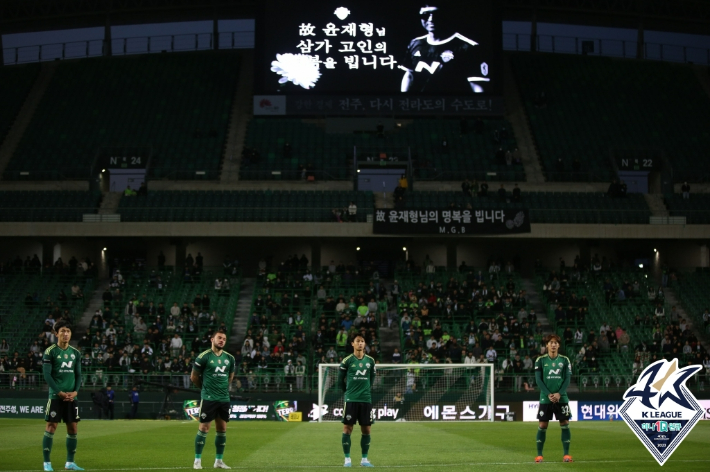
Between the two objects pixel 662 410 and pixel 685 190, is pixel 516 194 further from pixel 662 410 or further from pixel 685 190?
pixel 662 410

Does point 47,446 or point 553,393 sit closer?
point 47,446

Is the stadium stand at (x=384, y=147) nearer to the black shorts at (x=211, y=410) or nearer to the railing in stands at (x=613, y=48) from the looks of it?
the railing in stands at (x=613, y=48)

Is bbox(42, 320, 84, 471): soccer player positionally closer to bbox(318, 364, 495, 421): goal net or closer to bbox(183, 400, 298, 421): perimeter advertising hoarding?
bbox(318, 364, 495, 421): goal net

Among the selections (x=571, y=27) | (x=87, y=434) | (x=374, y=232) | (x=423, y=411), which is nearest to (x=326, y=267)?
(x=374, y=232)

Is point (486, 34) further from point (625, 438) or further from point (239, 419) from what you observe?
Result: point (625, 438)

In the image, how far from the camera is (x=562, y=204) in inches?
1778

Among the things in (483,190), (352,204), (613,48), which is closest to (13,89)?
(352,204)

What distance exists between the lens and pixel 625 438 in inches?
816

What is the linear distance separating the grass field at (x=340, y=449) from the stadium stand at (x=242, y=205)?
64.1 ft

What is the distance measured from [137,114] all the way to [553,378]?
137 ft

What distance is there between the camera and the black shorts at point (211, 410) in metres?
13.7

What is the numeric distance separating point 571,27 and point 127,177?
30064 mm

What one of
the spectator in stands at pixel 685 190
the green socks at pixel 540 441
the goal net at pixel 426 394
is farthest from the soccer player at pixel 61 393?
the spectator in stands at pixel 685 190

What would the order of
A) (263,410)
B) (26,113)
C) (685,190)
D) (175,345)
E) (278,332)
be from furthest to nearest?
(26,113) < (685,190) < (278,332) < (175,345) < (263,410)
